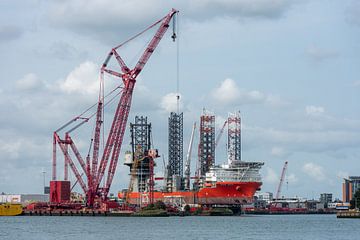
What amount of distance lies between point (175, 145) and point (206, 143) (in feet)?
23.4

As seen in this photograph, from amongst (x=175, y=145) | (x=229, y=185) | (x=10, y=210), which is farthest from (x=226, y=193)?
(x=10, y=210)

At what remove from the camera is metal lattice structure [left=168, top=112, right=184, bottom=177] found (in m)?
183

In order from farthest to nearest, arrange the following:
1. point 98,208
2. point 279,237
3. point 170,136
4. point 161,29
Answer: point 170,136 < point 98,208 < point 161,29 < point 279,237

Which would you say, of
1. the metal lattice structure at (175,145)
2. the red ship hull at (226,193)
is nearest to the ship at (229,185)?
the red ship hull at (226,193)

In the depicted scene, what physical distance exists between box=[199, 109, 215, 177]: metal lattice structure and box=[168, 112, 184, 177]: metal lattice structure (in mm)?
4776

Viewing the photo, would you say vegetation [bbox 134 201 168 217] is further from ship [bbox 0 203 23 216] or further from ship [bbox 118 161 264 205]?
ship [bbox 0 203 23 216]

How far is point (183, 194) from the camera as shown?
179125 mm

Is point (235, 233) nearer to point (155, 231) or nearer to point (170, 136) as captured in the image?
point (155, 231)

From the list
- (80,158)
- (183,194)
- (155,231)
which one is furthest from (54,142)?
(155,231)

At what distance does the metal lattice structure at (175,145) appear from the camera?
18300 centimetres

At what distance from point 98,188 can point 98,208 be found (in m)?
3.49

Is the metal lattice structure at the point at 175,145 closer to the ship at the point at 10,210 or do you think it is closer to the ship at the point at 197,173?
the ship at the point at 197,173

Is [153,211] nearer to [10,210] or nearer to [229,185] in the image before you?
[229,185]

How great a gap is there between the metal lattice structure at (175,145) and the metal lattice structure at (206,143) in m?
4.78
